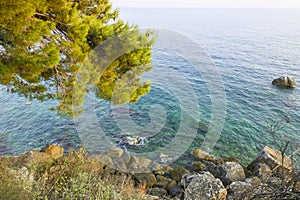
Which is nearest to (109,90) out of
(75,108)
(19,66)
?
(75,108)

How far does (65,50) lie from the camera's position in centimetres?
642

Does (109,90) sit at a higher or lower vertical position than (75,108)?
higher

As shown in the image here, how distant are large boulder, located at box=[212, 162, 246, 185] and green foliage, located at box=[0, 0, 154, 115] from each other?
541 cm

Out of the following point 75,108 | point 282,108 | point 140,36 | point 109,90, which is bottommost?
point 282,108

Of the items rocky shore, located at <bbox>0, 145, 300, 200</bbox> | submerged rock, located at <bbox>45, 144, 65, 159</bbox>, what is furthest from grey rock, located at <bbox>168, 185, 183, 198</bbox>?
submerged rock, located at <bbox>45, 144, 65, 159</bbox>

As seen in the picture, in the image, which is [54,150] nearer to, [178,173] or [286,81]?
[178,173]

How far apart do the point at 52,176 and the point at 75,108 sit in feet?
12.4

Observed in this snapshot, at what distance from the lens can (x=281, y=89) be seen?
2105cm

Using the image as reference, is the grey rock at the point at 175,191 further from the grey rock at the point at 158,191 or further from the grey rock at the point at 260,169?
the grey rock at the point at 260,169

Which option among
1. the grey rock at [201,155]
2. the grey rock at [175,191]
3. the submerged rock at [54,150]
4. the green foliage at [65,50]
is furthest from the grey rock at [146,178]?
the submerged rock at [54,150]

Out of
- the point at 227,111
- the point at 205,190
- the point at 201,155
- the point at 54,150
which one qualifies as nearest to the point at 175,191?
the point at 205,190

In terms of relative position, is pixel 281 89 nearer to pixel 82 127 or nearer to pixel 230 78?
pixel 230 78

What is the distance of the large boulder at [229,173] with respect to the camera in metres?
10.3

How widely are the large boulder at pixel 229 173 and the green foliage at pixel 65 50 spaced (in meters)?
5.41
